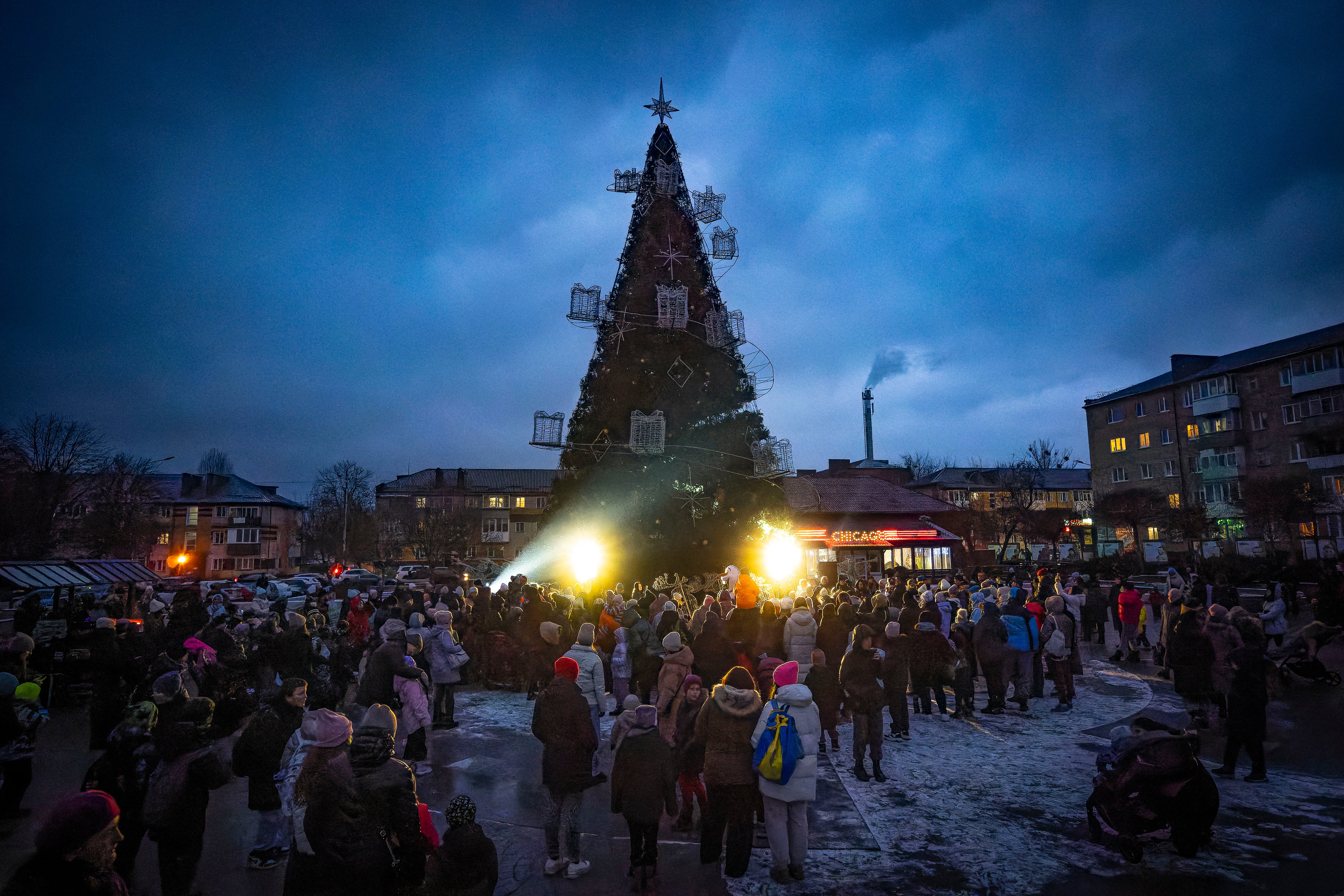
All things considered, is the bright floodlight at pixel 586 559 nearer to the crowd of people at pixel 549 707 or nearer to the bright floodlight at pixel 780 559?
the crowd of people at pixel 549 707

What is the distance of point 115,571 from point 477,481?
66719 millimetres

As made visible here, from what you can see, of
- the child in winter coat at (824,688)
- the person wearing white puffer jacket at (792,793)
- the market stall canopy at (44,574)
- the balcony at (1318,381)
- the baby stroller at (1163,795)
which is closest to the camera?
the person wearing white puffer jacket at (792,793)

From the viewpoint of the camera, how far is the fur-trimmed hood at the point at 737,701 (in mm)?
5402

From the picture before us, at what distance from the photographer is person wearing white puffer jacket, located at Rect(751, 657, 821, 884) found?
5176mm

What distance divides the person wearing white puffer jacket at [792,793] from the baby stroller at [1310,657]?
39.3ft

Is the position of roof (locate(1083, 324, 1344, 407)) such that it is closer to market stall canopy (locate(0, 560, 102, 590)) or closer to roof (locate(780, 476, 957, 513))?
roof (locate(780, 476, 957, 513))

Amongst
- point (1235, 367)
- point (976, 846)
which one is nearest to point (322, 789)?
point (976, 846)

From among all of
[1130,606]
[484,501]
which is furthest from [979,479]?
[1130,606]

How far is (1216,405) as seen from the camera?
47.5m

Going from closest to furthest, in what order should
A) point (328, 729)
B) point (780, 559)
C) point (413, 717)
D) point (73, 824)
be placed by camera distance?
point (73, 824) < point (328, 729) < point (413, 717) < point (780, 559)

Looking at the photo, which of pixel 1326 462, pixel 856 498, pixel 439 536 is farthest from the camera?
pixel 439 536

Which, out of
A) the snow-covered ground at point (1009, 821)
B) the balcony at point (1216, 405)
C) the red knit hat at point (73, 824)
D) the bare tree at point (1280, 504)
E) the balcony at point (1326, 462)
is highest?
the balcony at point (1216, 405)

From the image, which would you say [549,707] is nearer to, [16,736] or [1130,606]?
[16,736]

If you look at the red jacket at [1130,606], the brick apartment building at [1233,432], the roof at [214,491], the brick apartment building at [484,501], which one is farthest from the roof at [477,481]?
the red jacket at [1130,606]
